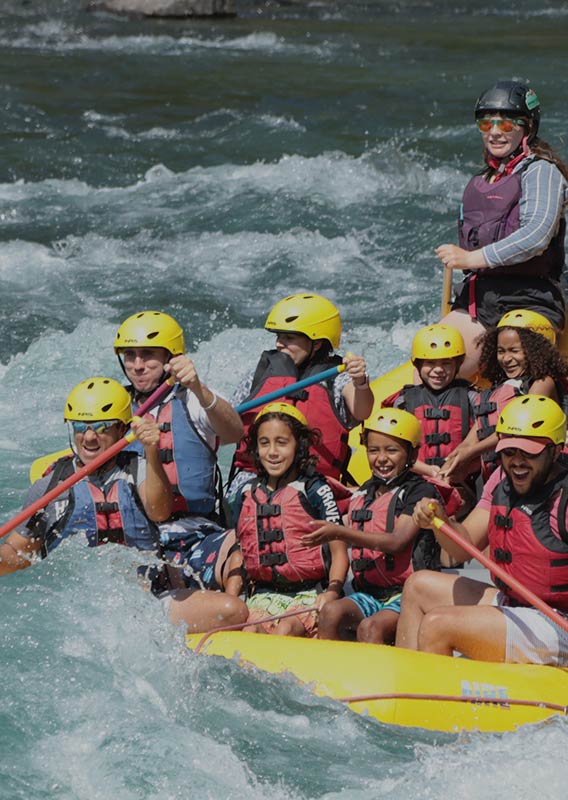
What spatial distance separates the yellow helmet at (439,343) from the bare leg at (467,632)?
1470 mm

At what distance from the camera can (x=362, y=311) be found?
10281 millimetres

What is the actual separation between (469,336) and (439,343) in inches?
17.9

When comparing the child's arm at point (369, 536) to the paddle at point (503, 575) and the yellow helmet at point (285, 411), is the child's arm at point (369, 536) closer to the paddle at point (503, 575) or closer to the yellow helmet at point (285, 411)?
the paddle at point (503, 575)

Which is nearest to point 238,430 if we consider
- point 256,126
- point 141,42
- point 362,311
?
point 362,311

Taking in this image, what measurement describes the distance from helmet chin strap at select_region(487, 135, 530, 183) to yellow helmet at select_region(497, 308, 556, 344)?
627mm

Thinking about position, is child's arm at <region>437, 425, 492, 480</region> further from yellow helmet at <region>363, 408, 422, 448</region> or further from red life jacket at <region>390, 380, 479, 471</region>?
yellow helmet at <region>363, 408, 422, 448</region>

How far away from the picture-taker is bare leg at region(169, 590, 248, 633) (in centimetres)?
505

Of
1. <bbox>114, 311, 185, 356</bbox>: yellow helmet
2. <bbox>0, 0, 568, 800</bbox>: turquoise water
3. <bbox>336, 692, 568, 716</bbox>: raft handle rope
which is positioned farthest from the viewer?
<bbox>114, 311, 185, 356</bbox>: yellow helmet

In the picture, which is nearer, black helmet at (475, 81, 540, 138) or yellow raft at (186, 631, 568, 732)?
yellow raft at (186, 631, 568, 732)

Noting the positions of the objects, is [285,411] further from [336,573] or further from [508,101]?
[508,101]

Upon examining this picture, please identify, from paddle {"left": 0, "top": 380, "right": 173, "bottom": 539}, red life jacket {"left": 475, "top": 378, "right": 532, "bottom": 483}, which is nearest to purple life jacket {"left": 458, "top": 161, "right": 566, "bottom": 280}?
red life jacket {"left": 475, "top": 378, "right": 532, "bottom": 483}

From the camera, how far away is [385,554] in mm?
5141

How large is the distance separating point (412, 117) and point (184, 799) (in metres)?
11.3

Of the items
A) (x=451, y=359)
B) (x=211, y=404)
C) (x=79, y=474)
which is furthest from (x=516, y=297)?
(x=79, y=474)
